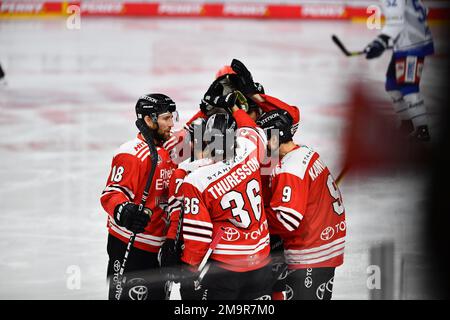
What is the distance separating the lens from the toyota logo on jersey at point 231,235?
2.96 meters

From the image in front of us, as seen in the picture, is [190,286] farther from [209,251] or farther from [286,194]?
[286,194]

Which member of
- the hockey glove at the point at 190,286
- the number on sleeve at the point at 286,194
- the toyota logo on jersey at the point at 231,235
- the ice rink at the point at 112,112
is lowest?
the ice rink at the point at 112,112

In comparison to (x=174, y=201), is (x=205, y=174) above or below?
above

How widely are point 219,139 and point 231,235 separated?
36cm

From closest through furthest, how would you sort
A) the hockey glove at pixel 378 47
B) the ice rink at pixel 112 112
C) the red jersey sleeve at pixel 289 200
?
the red jersey sleeve at pixel 289 200 < the ice rink at pixel 112 112 < the hockey glove at pixel 378 47

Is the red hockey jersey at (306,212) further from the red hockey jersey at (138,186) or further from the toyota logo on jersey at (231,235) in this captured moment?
the red hockey jersey at (138,186)

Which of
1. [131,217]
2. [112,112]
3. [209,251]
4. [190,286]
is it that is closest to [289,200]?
[209,251]

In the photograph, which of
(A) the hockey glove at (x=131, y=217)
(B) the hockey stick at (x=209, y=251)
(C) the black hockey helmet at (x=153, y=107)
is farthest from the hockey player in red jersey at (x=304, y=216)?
(A) the hockey glove at (x=131, y=217)

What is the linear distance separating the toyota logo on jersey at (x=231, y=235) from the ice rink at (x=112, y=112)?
650 millimetres

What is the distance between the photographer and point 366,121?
405 cm

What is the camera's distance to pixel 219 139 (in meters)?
2.93
